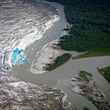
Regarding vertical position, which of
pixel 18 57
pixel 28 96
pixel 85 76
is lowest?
pixel 28 96

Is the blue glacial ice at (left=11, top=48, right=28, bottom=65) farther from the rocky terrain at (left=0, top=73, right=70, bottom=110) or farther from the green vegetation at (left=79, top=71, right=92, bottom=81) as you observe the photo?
the green vegetation at (left=79, top=71, right=92, bottom=81)

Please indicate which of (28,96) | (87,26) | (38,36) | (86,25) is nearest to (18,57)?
(28,96)

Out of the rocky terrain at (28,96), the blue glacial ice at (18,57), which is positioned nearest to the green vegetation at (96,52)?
the blue glacial ice at (18,57)

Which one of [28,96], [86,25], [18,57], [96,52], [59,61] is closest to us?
[28,96]

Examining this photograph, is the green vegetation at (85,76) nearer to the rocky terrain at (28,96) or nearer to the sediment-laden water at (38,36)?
the sediment-laden water at (38,36)

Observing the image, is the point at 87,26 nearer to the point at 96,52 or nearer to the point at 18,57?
the point at 96,52

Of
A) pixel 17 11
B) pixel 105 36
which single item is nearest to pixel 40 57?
pixel 105 36
